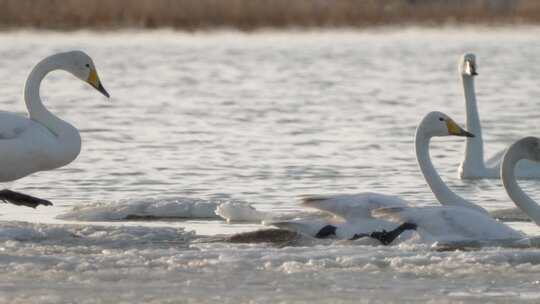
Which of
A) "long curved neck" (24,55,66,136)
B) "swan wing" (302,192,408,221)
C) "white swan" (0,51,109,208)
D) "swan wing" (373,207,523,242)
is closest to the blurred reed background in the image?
"long curved neck" (24,55,66,136)

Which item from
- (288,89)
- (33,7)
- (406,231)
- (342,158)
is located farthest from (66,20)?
(406,231)

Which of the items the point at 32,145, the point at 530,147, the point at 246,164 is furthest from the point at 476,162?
the point at 32,145

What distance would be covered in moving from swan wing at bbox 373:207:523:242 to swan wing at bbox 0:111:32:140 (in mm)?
2349

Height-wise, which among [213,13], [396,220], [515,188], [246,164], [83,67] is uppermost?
[83,67]

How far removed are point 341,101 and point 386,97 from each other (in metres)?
0.78

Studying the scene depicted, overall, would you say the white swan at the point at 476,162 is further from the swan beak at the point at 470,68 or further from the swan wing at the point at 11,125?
the swan wing at the point at 11,125

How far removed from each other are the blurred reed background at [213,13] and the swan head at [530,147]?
860 inches

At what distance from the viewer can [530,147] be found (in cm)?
784

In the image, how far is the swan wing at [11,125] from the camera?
846cm

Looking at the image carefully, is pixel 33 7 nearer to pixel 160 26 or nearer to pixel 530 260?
pixel 160 26

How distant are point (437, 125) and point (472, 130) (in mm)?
2923

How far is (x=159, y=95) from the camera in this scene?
20.5 m

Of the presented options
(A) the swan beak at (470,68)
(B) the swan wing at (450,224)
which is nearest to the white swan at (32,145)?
(B) the swan wing at (450,224)

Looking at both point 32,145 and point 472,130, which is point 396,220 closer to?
point 32,145
